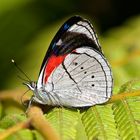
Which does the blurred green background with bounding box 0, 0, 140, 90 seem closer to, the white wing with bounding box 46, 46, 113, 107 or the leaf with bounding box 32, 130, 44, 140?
the white wing with bounding box 46, 46, 113, 107

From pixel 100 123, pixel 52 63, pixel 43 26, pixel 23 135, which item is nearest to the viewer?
pixel 23 135

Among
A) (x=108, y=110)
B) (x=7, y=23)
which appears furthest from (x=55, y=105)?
(x=7, y=23)

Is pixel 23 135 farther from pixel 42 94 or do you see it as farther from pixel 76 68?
pixel 76 68

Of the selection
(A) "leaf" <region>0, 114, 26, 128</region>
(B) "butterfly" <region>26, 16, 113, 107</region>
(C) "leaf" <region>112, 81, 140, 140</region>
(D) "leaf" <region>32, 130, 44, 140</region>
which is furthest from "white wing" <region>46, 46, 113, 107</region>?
(D) "leaf" <region>32, 130, 44, 140</region>

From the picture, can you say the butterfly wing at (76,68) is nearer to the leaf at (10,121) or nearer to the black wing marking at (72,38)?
the black wing marking at (72,38)

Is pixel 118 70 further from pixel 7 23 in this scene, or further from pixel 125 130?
pixel 7 23

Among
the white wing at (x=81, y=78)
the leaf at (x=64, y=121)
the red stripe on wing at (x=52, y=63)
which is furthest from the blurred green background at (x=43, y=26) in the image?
the leaf at (x=64, y=121)

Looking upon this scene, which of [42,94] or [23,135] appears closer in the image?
[23,135]

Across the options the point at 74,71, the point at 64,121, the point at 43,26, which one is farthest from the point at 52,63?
the point at 43,26
